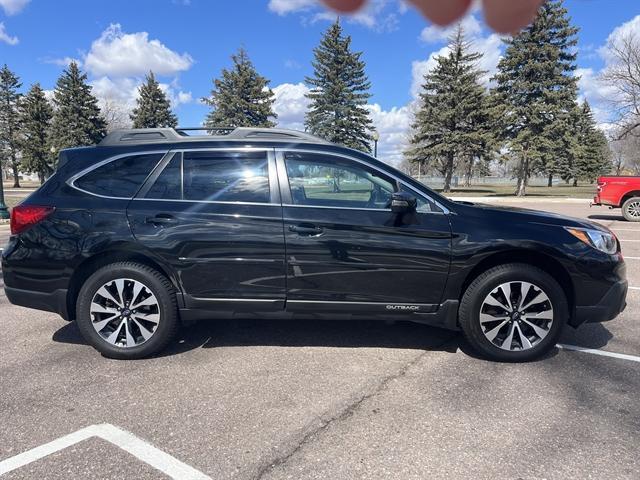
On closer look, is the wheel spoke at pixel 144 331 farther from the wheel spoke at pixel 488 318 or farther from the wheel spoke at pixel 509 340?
the wheel spoke at pixel 509 340

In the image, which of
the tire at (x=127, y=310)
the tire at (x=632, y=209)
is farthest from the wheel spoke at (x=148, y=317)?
the tire at (x=632, y=209)

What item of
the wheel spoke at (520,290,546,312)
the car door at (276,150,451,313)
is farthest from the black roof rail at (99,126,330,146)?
the wheel spoke at (520,290,546,312)

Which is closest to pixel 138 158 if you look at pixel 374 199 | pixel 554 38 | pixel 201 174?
pixel 201 174

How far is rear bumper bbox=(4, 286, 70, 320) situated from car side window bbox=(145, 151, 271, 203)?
3.46 ft

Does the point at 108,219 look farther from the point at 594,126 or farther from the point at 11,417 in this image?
the point at 594,126

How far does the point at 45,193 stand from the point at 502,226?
3.60 metres

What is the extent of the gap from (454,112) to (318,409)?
1529 inches

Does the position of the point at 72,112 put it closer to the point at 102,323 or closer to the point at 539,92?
the point at 539,92

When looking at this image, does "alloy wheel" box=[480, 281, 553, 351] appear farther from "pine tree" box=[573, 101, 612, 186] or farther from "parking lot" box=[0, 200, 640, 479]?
"pine tree" box=[573, 101, 612, 186]

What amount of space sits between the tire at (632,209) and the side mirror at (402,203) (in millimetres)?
12942

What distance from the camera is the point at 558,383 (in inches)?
129

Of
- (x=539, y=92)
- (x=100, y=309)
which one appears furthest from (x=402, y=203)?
(x=539, y=92)

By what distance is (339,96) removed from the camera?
41.6 m

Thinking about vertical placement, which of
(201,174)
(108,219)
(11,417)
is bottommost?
(11,417)
